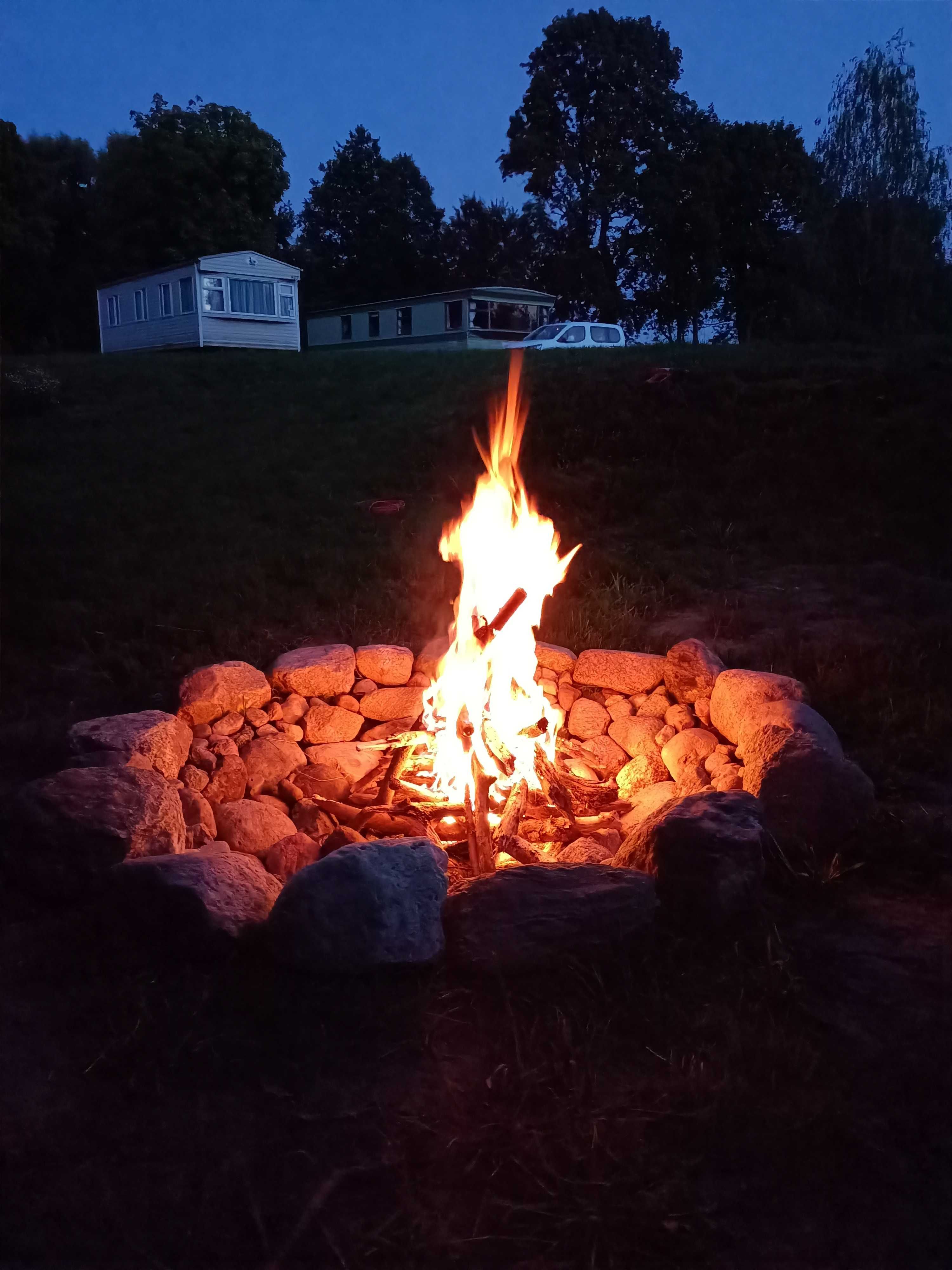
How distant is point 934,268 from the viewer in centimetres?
1839

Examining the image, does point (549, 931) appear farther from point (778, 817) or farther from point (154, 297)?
point (154, 297)

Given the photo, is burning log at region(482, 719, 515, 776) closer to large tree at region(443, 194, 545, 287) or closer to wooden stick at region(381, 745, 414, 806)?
wooden stick at region(381, 745, 414, 806)

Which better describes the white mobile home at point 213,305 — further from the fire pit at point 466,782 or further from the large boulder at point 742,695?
the large boulder at point 742,695

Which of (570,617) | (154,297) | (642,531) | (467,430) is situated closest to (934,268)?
(467,430)

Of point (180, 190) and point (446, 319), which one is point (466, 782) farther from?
point (180, 190)

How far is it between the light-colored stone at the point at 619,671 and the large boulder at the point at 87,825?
2.27m

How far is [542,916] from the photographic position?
2.89 meters

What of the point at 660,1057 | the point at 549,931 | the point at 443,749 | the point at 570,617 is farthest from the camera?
the point at 570,617

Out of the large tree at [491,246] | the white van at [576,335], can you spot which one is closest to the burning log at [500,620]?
the white van at [576,335]

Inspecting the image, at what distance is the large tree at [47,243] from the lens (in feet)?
107

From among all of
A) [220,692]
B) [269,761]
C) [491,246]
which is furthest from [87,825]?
[491,246]

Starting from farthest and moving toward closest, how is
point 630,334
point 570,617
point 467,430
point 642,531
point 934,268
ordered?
point 630,334 → point 934,268 → point 467,430 → point 642,531 → point 570,617

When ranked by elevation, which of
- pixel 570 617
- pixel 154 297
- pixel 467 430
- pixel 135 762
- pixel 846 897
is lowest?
pixel 846 897

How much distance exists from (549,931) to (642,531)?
A: 5.84 meters
